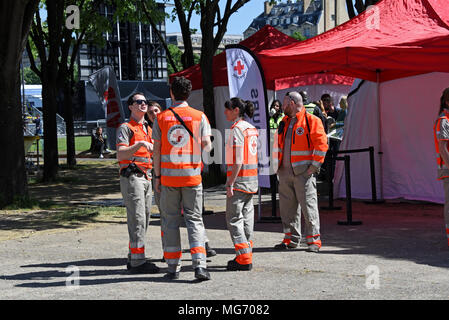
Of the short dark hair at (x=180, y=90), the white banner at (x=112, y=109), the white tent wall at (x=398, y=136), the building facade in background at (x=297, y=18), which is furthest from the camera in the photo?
the building facade in background at (x=297, y=18)

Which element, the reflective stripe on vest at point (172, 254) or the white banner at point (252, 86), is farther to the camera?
the white banner at point (252, 86)

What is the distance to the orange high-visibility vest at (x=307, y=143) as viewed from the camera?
329 inches

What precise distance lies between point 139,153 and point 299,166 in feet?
7.15

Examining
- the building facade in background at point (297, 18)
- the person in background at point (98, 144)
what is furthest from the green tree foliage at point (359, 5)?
the building facade in background at point (297, 18)

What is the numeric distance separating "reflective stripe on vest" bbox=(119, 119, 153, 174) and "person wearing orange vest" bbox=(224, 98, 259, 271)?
0.88 metres

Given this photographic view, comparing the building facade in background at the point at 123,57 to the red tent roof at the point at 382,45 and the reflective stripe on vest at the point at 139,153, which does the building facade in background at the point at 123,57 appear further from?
the reflective stripe on vest at the point at 139,153

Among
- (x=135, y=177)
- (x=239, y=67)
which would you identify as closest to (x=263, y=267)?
(x=135, y=177)

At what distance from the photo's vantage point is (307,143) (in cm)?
844

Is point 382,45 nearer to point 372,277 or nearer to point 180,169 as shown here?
point 372,277

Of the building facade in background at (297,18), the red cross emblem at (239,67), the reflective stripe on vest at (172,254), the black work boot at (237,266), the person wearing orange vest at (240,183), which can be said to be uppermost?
the building facade in background at (297,18)

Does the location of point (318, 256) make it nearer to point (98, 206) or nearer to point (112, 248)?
point (112, 248)

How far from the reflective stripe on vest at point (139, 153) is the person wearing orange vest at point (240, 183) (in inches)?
34.5

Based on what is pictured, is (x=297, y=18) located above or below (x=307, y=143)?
above
